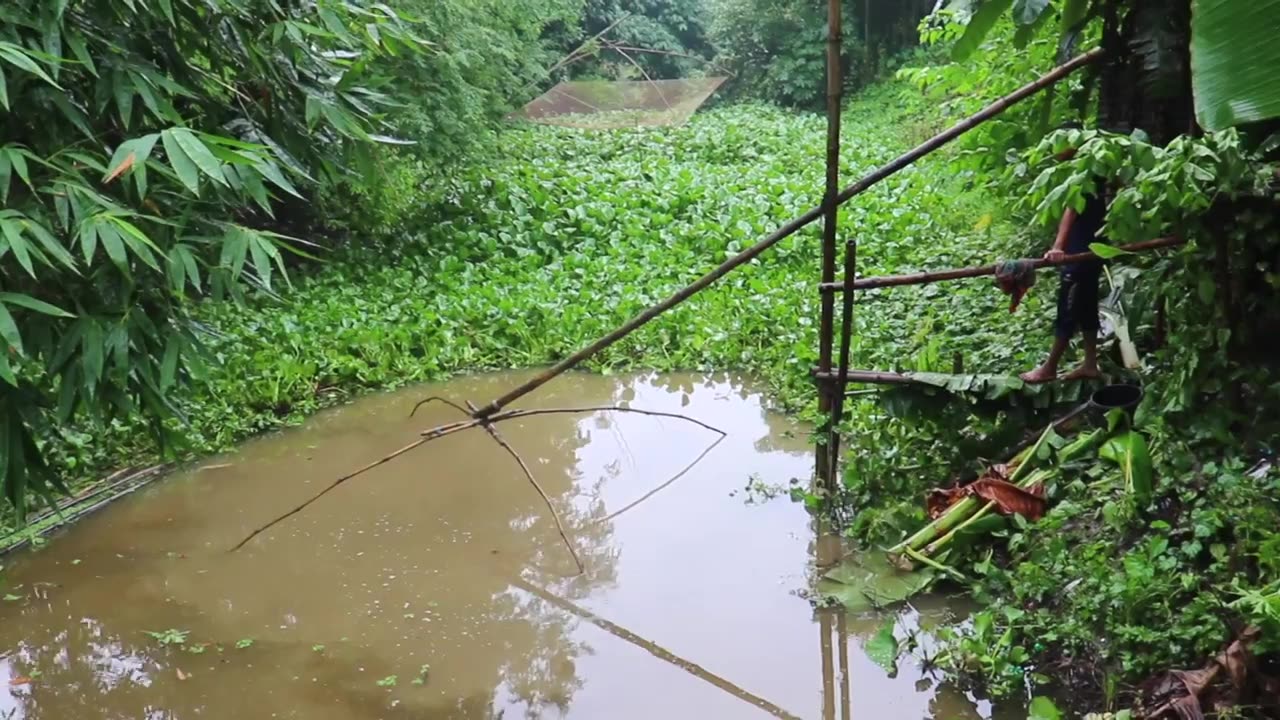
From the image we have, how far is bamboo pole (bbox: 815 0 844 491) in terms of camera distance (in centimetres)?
336

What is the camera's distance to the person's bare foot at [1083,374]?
3.44m

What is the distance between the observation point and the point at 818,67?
1570cm

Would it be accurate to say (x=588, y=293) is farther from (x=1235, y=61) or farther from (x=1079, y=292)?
(x=1235, y=61)

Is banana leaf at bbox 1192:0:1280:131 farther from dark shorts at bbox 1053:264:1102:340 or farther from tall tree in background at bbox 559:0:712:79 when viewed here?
tall tree in background at bbox 559:0:712:79

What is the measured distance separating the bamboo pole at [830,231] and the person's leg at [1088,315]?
86cm

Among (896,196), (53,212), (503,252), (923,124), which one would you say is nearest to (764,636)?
(53,212)

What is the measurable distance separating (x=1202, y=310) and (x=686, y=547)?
6.81 feet

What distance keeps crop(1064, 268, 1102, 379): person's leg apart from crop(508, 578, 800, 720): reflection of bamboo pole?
62.7 inches

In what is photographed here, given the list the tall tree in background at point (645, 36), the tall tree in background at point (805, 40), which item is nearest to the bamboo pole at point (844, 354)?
the tall tree in background at point (645, 36)

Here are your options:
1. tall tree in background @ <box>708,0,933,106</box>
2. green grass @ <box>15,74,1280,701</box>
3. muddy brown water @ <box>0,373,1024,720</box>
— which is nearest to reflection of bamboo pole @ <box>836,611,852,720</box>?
muddy brown water @ <box>0,373,1024,720</box>

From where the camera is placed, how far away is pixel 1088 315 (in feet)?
11.4

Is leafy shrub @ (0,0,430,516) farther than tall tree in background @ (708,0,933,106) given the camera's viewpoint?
No

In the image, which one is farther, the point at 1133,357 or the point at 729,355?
the point at 729,355

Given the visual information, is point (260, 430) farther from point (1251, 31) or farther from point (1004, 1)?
point (1251, 31)
